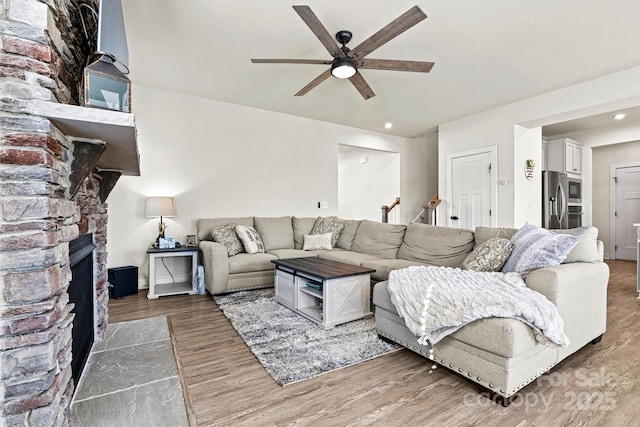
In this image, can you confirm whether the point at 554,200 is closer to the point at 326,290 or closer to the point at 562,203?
the point at 562,203

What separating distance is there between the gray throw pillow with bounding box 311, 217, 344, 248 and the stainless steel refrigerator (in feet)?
11.3

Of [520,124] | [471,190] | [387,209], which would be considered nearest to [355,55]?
[520,124]

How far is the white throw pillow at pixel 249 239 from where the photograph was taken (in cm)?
419

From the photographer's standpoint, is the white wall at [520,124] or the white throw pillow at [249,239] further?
the white throw pillow at [249,239]

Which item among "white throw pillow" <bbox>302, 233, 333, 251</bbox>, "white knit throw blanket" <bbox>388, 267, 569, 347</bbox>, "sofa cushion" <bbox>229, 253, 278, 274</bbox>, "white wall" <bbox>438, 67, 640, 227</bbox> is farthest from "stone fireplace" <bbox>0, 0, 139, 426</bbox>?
"white wall" <bbox>438, 67, 640, 227</bbox>

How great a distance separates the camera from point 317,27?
7.32 ft

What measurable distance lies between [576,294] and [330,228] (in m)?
3.20

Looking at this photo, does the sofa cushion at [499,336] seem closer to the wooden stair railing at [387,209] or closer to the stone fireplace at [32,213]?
the stone fireplace at [32,213]

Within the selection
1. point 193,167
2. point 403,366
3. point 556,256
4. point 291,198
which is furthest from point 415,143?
point 403,366

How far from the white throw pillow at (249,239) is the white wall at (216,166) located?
0.64 metres

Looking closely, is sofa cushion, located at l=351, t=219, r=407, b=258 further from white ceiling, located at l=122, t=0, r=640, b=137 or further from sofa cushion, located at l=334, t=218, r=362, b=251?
white ceiling, located at l=122, t=0, r=640, b=137

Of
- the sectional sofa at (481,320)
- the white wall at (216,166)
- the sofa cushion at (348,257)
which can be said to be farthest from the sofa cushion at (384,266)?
the white wall at (216,166)

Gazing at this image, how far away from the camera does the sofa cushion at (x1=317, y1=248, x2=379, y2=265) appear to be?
12.1 ft

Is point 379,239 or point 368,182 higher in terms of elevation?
point 368,182
